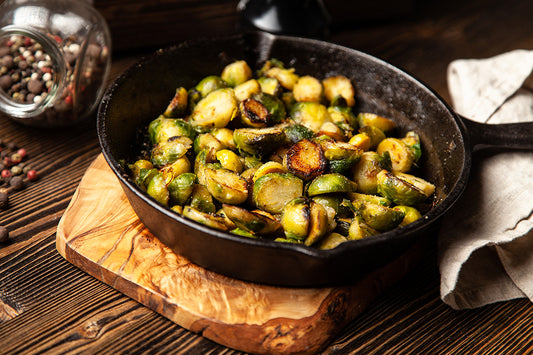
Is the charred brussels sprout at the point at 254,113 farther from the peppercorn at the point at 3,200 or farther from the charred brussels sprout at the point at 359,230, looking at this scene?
the peppercorn at the point at 3,200

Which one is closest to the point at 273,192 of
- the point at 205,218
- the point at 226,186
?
the point at 226,186

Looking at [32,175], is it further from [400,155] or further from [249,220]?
[400,155]

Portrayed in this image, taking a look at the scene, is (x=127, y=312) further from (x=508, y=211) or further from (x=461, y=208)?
(x=508, y=211)

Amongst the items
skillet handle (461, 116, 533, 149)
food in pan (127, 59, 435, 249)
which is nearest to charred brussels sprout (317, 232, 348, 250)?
food in pan (127, 59, 435, 249)

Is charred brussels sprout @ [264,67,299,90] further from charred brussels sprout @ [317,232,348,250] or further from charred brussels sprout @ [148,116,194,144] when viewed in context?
charred brussels sprout @ [317,232,348,250]

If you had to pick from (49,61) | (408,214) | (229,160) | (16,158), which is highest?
(49,61)

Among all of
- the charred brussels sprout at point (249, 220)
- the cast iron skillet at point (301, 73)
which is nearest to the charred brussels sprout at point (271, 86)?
the cast iron skillet at point (301, 73)
